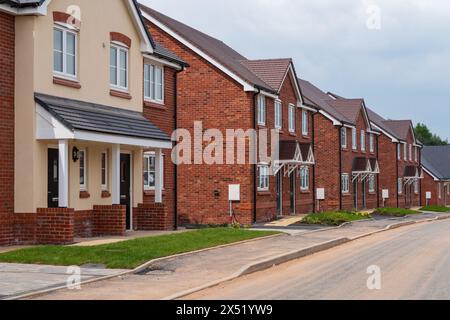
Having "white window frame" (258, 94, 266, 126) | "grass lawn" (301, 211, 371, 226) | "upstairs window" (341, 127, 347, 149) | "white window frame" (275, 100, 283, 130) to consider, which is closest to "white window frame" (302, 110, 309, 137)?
"white window frame" (275, 100, 283, 130)

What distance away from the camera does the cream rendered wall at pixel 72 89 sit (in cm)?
1781

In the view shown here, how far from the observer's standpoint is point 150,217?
22.9m

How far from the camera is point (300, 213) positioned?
37.8m

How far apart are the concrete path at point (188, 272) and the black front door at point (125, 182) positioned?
4.47m

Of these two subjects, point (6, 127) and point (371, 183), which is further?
point (371, 183)

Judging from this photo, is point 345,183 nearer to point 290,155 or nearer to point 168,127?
point 290,155

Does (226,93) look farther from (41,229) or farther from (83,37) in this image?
(41,229)

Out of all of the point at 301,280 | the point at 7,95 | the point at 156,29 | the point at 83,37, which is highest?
the point at 156,29

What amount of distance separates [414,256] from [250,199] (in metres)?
13.0

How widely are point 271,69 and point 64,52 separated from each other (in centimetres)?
1639

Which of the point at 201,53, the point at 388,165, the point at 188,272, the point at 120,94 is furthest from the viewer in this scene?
the point at 388,165

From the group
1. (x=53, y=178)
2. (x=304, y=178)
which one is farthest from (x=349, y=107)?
(x=53, y=178)

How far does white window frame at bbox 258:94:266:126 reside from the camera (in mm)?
31328

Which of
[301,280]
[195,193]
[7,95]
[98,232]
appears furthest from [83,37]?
[195,193]
